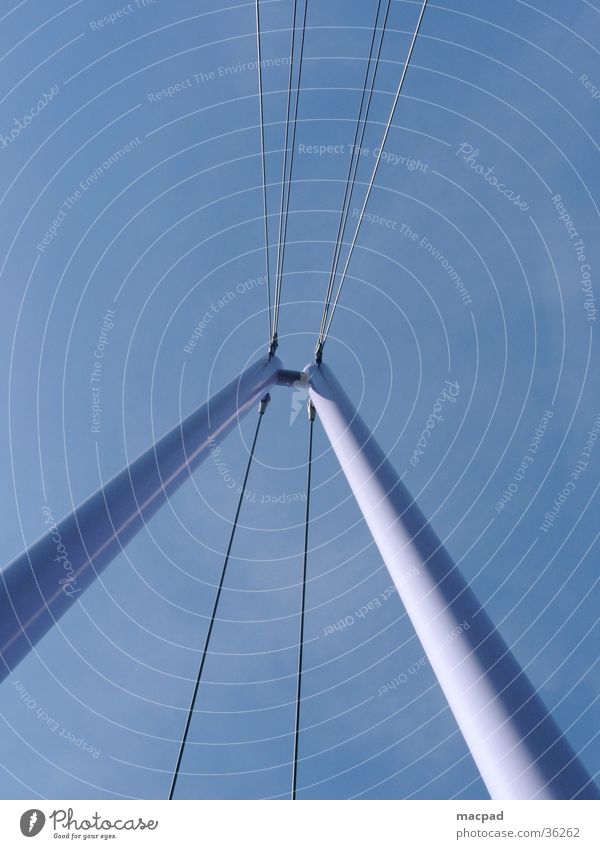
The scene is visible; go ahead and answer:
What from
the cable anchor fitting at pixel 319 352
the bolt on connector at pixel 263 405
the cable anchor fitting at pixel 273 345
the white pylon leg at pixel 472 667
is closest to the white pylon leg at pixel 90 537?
the white pylon leg at pixel 472 667

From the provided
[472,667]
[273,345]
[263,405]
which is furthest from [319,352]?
[472,667]

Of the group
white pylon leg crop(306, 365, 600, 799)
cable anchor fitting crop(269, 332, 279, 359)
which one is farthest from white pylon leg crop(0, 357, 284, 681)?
cable anchor fitting crop(269, 332, 279, 359)

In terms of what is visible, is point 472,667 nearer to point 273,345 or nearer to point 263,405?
point 273,345

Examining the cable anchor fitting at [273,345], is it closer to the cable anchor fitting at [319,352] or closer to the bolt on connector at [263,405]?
the cable anchor fitting at [319,352]

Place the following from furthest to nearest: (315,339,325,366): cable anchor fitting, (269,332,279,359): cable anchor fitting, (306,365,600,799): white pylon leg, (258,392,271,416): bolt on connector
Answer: (258,392,271,416): bolt on connector → (269,332,279,359): cable anchor fitting → (315,339,325,366): cable anchor fitting → (306,365,600,799): white pylon leg

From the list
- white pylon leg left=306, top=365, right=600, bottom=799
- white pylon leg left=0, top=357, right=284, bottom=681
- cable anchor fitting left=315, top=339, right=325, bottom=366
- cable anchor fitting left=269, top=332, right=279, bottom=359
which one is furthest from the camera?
cable anchor fitting left=269, top=332, right=279, bottom=359
